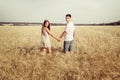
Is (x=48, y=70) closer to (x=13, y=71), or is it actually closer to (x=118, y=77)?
(x=13, y=71)

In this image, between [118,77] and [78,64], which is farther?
[78,64]

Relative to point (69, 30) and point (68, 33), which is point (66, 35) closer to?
point (68, 33)

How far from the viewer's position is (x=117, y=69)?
601cm

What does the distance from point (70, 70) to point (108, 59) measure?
4.95 ft

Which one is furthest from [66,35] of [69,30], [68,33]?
[69,30]

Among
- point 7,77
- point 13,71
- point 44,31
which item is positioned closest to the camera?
point 7,77

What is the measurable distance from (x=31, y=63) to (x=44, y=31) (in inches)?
102

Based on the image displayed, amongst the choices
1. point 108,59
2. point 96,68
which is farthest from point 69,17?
point 96,68

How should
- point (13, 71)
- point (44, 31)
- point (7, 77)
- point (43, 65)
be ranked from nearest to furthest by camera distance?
point (7, 77), point (13, 71), point (43, 65), point (44, 31)

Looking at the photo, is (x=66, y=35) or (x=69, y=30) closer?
(x=69, y=30)

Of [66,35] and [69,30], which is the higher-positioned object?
[69,30]

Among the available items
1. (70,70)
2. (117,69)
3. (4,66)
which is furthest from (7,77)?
(117,69)

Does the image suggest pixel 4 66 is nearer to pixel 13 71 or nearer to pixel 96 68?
pixel 13 71

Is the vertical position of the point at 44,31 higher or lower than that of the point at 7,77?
higher
